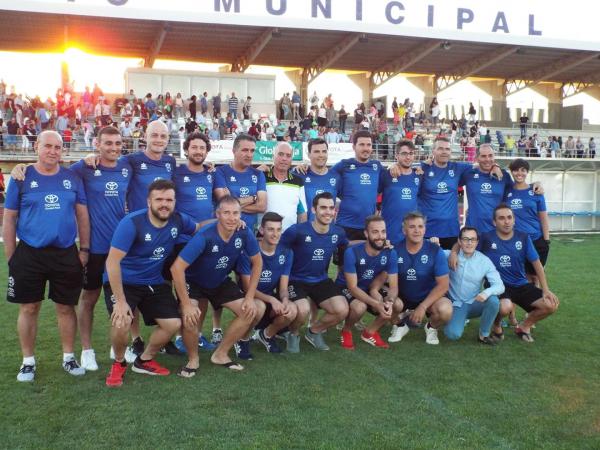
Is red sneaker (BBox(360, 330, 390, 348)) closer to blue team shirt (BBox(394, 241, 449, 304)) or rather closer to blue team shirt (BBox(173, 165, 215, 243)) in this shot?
blue team shirt (BBox(394, 241, 449, 304))

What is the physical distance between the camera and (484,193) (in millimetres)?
6523

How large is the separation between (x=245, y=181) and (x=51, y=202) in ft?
6.08

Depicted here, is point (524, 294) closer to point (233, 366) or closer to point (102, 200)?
point (233, 366)

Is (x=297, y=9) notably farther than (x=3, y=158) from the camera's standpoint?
Yes

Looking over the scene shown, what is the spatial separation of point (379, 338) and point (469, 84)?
30316 mm

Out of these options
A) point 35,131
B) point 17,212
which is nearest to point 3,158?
point 35,131

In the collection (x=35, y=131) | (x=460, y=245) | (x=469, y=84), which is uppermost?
(x=469, y=84)

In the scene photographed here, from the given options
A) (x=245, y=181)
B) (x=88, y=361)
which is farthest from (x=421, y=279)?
(x=88, y=361)

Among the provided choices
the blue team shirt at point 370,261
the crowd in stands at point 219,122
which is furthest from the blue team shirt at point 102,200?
the crowd in stands at point 219,122

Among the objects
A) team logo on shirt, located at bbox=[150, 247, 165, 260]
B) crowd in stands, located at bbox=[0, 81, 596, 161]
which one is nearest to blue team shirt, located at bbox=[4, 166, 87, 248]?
team logo on shirt, located at bbox=[150, 247, 165, 260]

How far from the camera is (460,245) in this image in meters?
5.97

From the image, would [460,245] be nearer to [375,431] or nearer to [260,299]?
[260,299]

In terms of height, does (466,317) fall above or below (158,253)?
below

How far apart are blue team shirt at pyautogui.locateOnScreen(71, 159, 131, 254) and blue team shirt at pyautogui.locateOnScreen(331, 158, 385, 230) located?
2335 millimetres
